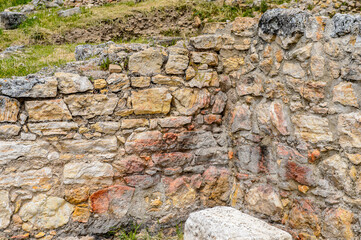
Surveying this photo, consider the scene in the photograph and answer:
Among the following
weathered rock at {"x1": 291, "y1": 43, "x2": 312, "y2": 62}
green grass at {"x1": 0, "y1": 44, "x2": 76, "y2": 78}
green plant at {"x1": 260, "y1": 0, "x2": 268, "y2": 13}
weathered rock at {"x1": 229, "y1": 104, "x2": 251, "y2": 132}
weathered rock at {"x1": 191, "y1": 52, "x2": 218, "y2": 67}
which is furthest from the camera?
green plant at {"x1": 260, "y1": 0, "x2": 268, "y2": 13}

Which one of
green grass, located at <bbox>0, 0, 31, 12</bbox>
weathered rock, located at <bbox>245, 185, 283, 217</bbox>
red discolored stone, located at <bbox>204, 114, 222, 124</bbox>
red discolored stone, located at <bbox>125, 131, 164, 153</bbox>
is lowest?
weathered rock, located at <bbox>245, 185, 283, 217</bbox>

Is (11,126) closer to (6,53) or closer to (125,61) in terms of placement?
(125,61)

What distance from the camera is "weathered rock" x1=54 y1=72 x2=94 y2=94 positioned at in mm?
2670

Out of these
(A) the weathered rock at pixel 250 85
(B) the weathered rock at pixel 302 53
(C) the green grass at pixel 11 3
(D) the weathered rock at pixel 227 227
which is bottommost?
(D) the weathered rock at pixel 227 227

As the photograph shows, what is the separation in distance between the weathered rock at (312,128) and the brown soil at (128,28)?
4156 mm

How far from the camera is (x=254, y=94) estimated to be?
290cm

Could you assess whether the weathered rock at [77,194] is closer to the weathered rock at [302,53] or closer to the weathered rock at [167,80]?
the weathered rock at [167,80]

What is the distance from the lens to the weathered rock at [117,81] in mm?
2811

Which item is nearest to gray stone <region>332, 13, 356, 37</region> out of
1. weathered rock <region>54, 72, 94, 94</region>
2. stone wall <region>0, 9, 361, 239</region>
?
stone wall <region>0, 9, 361, 239</region>

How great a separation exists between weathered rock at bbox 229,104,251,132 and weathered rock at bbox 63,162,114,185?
1371 mm

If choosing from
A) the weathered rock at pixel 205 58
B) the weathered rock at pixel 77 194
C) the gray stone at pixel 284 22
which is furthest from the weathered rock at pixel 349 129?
the weathered rock at pixel 77 194

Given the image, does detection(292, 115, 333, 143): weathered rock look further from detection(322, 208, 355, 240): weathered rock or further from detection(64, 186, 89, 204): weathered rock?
detection(64, 186, 89, 204): weathered rock

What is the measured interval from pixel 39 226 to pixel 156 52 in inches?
78.6

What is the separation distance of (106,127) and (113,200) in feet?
2.40
